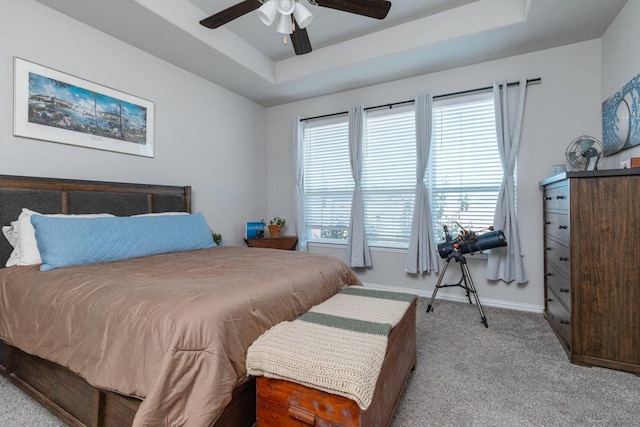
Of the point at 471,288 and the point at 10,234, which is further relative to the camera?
the point at 471,288

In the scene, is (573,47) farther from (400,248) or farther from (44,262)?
(44,262)

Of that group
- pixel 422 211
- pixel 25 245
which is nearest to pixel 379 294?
pixel 422 211

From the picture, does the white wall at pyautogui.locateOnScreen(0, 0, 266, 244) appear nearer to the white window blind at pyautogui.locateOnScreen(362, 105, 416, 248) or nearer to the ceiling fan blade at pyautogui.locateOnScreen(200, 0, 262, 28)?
the ceiling fan blade at pyautogui.locateOnScreen(200, 0, 262, 28)

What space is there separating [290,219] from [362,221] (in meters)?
1.20

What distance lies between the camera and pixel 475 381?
1866 millimetres

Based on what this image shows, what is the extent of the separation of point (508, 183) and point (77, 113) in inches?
160

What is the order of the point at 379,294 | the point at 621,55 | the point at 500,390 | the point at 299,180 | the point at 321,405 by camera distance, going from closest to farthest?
the point at 321,405 → the point at 500,390 → the point at 379,294 → the point at 621,55 → the point at 299,180

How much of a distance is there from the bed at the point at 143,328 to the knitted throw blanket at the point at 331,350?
0.12m

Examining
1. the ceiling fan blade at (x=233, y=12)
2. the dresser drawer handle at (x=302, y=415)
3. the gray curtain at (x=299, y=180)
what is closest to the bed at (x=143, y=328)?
the dresser drawer handle at (x=302, y=415)

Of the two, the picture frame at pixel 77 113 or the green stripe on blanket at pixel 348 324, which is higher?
the picture frame at pixel 77 113

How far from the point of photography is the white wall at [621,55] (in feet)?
7.41

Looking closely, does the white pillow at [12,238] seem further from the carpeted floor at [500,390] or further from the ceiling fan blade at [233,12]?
the ceiling fan blade at [233,12]

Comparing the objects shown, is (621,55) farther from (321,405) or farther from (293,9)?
(321,405)

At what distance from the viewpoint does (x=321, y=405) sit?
3.68ft
